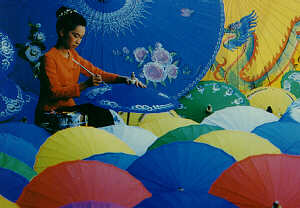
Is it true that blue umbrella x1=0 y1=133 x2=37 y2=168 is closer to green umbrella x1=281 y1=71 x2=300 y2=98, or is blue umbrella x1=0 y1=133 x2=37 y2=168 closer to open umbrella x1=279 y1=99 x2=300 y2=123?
open umbrella x1=279 y1=99 x2=300 y2=123

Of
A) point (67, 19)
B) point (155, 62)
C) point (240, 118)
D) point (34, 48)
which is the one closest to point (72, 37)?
point (67, 19)

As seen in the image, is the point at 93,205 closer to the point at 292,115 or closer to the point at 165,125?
the point at 165,125

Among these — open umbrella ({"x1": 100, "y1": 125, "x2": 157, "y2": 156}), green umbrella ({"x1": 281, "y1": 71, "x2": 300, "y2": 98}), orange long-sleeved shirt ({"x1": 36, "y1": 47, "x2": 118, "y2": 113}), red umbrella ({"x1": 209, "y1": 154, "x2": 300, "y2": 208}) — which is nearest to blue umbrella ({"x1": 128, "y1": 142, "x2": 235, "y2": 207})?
red umbrella ({"x1": 209, "y1": 154, "x2": 300, "y2": 208})

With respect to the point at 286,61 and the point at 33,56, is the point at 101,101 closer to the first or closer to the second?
the point at 33,56

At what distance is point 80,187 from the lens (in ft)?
5.65

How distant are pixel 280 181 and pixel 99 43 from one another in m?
3.22

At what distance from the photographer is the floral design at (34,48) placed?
176 inches


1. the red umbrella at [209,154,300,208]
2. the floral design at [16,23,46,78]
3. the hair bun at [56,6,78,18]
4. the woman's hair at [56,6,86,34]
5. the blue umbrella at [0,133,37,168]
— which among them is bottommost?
the blue umbrella at [0,133,37,168]

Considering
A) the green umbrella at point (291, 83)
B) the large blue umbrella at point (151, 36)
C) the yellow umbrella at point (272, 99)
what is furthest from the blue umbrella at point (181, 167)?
the green umbrella at point (291, 83)

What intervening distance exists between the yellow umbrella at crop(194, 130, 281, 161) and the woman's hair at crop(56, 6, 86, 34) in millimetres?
2330

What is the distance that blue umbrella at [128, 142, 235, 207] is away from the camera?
1.91 metres

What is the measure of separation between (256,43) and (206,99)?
4.60ft

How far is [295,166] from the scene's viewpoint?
1.87 meters

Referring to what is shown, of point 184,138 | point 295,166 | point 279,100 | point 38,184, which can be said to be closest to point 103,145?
point 184,138
